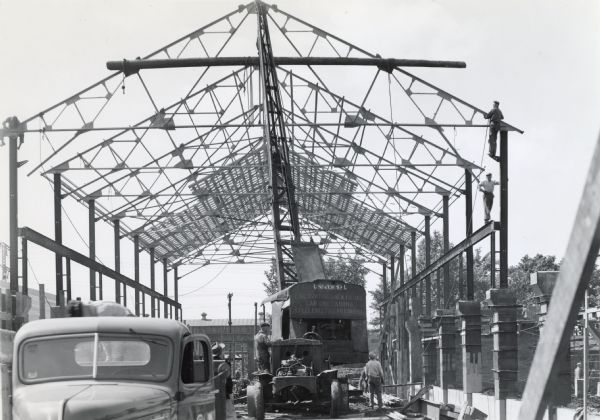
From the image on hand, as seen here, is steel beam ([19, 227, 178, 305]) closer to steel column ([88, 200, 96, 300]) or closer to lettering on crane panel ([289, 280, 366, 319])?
steel column ([88, 200, 96, 300])

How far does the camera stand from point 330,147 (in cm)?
2938

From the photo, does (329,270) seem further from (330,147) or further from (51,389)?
(51,389)

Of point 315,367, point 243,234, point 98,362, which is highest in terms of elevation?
point 243,234

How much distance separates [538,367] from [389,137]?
81.8 feet

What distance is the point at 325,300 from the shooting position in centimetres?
2147

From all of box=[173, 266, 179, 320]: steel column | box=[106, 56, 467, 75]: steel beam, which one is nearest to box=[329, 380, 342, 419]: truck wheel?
box=[106, 56, 467, 75]: steel beam

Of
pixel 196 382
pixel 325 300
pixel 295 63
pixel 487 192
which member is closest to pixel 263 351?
pixel 325 300

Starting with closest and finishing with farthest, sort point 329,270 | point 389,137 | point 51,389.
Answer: point 51,389, point 389,137, point 329,270

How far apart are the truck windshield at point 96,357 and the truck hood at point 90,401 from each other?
21cm

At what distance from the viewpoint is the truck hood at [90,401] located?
6398 millimetres

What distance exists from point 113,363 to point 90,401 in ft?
4.45

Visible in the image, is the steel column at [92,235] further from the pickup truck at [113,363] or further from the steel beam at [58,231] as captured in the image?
the pickup truck at [113,363]

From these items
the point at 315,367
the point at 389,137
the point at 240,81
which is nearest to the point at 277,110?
the point at 240,81

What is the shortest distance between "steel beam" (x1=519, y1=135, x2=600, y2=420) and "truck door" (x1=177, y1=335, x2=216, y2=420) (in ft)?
19.7
